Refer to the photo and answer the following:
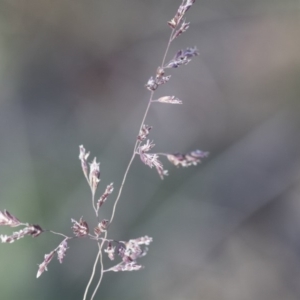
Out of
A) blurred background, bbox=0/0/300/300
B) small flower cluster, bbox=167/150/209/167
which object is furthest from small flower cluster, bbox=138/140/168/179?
blurred background, bbox=0/0/300/300

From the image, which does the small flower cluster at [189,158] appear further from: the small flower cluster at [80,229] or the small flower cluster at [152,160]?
the small flower cluster at [80,229]

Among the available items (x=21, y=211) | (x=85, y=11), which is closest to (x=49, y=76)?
(x=85, y=11)

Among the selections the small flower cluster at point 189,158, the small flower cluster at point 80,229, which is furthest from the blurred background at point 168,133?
the small flower cluster at point 189,158

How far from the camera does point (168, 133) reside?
1.73 m

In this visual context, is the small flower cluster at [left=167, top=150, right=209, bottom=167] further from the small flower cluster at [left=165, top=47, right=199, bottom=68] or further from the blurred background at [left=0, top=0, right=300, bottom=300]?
the blurred background at [left=0, top=0, right=300, bottom=300]

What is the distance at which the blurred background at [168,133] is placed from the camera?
1.57 m

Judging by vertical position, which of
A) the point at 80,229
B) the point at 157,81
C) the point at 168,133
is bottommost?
the point at 80,229

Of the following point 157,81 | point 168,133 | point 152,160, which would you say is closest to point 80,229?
point 152,160

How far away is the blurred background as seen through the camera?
1.57 meters

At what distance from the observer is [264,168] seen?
5.64 feet

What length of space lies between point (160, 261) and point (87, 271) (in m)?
0.30

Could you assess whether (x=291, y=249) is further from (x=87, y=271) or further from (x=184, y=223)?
(x=87, y=271)

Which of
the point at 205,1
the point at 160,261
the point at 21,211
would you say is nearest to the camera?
the point at 21,211

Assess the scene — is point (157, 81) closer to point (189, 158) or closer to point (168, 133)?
point (189, 158)
